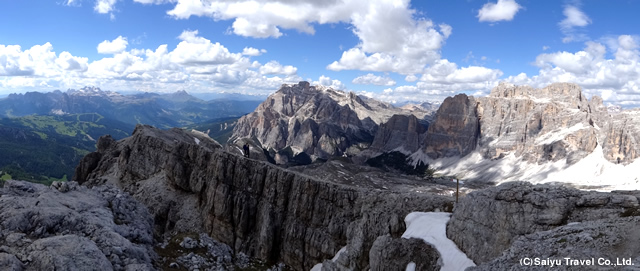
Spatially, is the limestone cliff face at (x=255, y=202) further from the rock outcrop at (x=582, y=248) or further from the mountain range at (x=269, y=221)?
the rock outcrop at (x=582, y=248)

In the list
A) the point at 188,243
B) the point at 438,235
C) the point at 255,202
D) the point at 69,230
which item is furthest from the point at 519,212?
the point at 69,230

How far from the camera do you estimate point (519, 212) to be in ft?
101

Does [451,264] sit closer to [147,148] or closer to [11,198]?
[11,198]

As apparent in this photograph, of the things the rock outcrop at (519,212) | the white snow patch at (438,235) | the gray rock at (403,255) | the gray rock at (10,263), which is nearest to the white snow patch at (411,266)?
the gray rock at (403,255)

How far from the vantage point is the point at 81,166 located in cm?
8781

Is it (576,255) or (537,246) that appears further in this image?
(537,246)

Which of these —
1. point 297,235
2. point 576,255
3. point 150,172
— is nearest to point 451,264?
point 576,255

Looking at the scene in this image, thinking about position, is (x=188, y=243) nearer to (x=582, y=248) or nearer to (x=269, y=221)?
(x=269, y=221)

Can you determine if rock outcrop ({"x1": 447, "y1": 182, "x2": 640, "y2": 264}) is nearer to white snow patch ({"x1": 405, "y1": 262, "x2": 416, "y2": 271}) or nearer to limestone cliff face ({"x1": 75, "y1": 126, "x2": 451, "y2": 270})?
white snow patch ({"x1": 405, "y1": 262, "x2": 416, "y2": 271})

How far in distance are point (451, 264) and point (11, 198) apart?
170 feet

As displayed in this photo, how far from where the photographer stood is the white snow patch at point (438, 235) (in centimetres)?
3269

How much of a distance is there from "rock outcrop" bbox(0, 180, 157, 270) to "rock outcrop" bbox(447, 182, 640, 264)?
34991 mm

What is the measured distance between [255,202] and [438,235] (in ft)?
122

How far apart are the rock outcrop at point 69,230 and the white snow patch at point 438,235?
3100 centimetres
